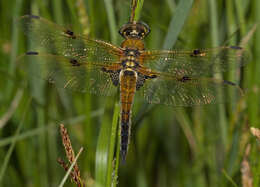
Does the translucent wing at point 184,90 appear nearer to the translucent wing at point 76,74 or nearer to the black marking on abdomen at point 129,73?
the black marking on abdomen at point 129,73

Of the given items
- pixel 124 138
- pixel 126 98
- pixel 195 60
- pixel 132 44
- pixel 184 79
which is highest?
pixel 132 44

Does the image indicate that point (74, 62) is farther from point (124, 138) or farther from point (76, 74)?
point (124, 138)

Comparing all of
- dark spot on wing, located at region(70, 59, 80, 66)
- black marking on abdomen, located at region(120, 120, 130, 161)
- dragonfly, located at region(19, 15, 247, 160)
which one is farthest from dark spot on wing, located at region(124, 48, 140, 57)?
black marking on abdomen, located at region(120, 120, 130, 161)

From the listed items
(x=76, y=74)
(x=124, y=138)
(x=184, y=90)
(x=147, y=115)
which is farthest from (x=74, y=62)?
(x=147, y=115)

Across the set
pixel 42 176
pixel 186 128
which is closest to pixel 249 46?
pixel 186 128

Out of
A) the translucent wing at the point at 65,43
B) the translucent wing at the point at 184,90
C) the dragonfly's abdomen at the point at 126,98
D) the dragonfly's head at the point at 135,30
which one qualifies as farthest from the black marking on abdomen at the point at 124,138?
the dragonfly's head at the point at 135,30

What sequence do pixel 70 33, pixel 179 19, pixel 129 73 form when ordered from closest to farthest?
pixel 179 19, pixel 70 33, pixel 129 73
